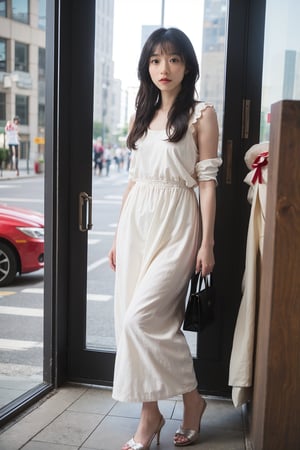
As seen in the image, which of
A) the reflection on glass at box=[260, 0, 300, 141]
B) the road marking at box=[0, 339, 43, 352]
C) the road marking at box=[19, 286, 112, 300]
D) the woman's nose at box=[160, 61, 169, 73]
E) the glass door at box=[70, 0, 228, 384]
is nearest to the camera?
the woman's nose at box=[160, 61, 169, 73]

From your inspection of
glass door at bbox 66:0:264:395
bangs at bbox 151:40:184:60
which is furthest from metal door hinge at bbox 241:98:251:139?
bangs at bbox 151:40:184:60

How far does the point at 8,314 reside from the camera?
285cm

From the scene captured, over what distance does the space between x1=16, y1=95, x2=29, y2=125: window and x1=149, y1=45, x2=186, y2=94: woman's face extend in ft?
2.00

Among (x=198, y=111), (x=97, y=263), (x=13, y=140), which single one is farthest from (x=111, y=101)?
(x=97, y=263)

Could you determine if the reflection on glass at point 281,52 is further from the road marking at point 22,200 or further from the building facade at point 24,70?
the road marking at point 22,200

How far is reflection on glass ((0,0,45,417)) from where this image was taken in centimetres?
224

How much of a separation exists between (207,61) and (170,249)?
0.93 metres

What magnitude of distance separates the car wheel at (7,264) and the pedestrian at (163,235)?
0.99 m

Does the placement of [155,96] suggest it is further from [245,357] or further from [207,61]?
[245,357]

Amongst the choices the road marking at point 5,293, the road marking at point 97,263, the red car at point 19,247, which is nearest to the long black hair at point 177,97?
the road marking at point 97,263

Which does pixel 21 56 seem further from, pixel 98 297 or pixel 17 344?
pixel 17 344

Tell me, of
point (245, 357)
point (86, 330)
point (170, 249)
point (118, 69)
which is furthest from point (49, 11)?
point (245, 357)

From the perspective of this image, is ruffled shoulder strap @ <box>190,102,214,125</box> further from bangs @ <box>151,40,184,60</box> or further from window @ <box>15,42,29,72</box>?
window @ <box>15,42,29,72</box>

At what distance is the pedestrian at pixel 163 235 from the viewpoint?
197cm
